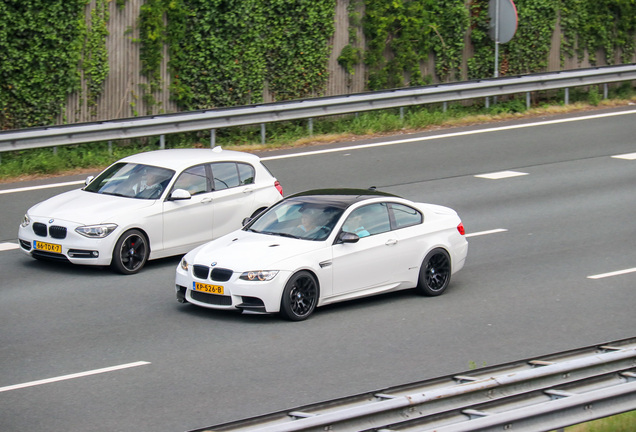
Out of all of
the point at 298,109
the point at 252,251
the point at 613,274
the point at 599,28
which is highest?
the point at 599,28

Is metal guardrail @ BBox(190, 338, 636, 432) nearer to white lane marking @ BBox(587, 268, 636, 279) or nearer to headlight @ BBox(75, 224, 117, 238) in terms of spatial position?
white lane marking @ BBox(587, 268, 636, 279)

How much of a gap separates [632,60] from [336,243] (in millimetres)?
20561

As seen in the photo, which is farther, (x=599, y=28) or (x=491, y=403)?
(x=599, y=28)

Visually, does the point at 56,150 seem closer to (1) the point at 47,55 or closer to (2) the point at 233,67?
(1) the point at 47,55

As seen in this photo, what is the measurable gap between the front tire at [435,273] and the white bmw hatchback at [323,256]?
1 centimetres

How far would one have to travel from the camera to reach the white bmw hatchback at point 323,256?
38.0ft

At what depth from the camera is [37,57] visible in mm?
21000

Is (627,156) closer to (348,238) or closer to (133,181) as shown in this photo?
(348,238)

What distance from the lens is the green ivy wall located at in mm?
21156

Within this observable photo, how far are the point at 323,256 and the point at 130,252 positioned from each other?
3141 millimetres

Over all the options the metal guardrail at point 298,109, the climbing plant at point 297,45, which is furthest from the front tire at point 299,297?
the climbing plant at point 297,45

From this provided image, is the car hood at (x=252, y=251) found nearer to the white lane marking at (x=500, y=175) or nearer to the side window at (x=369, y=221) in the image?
the side window at (x=369, y=221)

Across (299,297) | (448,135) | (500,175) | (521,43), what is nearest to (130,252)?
(299,297)

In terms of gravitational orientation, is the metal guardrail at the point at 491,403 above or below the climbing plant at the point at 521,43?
below
